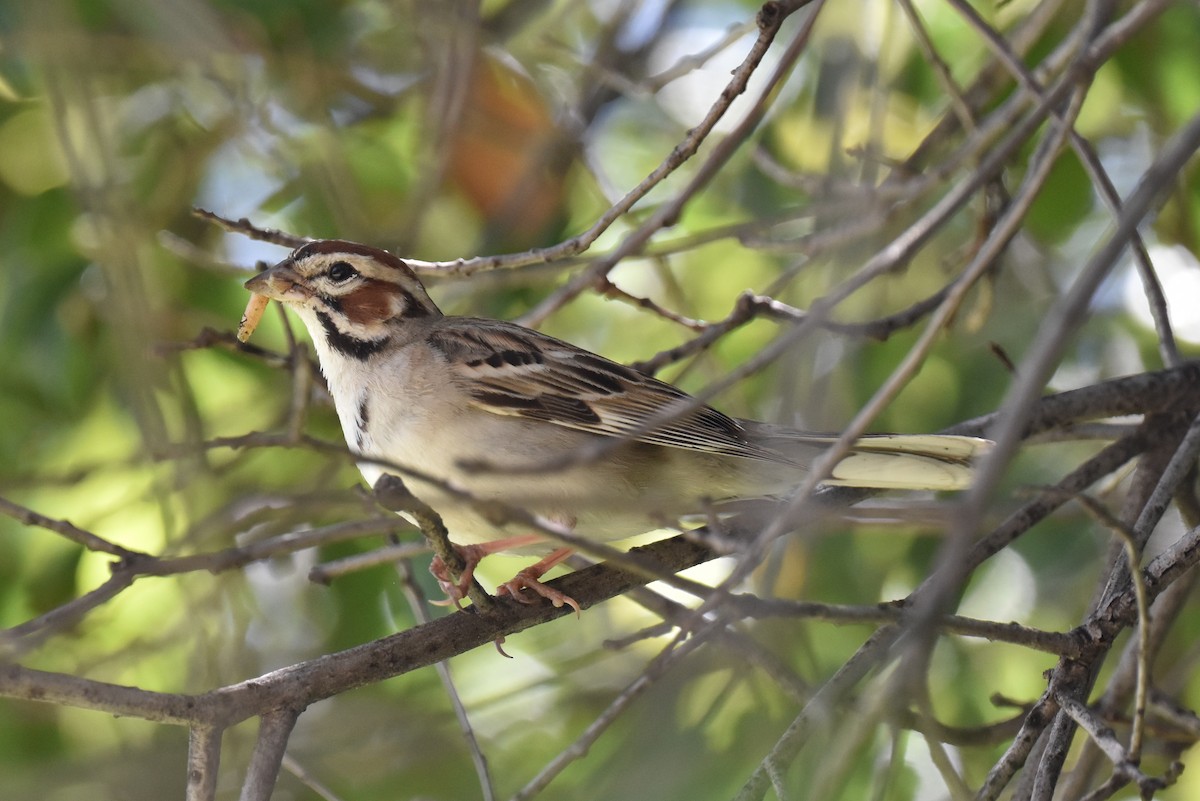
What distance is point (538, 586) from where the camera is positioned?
3.03 metres

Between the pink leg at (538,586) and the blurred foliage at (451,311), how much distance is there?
12.1 inches

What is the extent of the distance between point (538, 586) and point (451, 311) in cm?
183

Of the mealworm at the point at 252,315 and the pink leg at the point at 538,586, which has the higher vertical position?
the mealworm at the point at 252,315

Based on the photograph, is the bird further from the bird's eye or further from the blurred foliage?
the blurred foliage

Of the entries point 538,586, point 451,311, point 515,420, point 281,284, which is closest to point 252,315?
point 281,284

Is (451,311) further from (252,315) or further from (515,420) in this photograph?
(515,420)

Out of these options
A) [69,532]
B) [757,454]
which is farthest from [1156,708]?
[69,532]

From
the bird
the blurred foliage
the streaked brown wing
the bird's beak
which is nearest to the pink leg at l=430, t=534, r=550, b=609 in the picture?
the bird

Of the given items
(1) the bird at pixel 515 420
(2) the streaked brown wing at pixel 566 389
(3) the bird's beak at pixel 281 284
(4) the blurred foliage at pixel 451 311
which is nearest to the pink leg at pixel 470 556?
(1) the bird at pixel 515 420

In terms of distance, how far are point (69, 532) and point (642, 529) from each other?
150 centimetres

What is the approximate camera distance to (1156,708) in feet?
9.69

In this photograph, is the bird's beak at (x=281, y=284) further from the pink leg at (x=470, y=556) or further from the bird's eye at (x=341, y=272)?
the pink leg at (x=470, y=556)

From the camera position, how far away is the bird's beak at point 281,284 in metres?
3.59

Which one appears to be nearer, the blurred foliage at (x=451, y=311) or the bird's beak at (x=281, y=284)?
the blurred foliage at (x=451, y=311)
